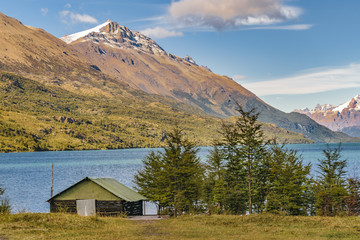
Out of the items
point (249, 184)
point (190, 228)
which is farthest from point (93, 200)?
point (190, 228)

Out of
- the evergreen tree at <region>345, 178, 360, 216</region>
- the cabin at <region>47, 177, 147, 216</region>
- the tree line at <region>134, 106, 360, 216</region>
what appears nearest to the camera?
the evergreen tree at <region>345, 178, 360, 216</region>

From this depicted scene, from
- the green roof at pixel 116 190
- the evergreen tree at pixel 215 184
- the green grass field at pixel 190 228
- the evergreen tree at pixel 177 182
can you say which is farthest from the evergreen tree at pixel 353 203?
the green roof at pixel 116 190

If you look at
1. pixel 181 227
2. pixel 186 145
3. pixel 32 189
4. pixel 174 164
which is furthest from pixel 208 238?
pixel 32 189

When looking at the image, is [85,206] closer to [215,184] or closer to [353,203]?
[215,184]

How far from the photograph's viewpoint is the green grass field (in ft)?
103

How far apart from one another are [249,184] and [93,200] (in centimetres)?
2231

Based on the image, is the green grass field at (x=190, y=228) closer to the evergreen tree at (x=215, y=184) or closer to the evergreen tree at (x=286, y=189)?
the evergreen tree at (x=286, y=189)

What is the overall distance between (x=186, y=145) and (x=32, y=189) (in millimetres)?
78683

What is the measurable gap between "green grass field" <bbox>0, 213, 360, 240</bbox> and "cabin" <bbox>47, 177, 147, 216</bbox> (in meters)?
15.1

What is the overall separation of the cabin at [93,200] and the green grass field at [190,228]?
15.1m

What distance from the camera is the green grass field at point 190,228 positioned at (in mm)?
31406

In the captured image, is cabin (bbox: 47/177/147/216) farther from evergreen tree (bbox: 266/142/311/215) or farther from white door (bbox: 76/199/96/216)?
evergreen tree (bbox: 266/142/311/215)

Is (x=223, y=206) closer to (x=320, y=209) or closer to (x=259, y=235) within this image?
(x=320, y=209)

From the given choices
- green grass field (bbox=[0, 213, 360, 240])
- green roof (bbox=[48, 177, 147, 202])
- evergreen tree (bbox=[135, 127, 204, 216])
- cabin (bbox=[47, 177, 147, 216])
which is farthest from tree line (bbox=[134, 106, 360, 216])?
green grass field (bbox=[0, 213, 360, 240])
